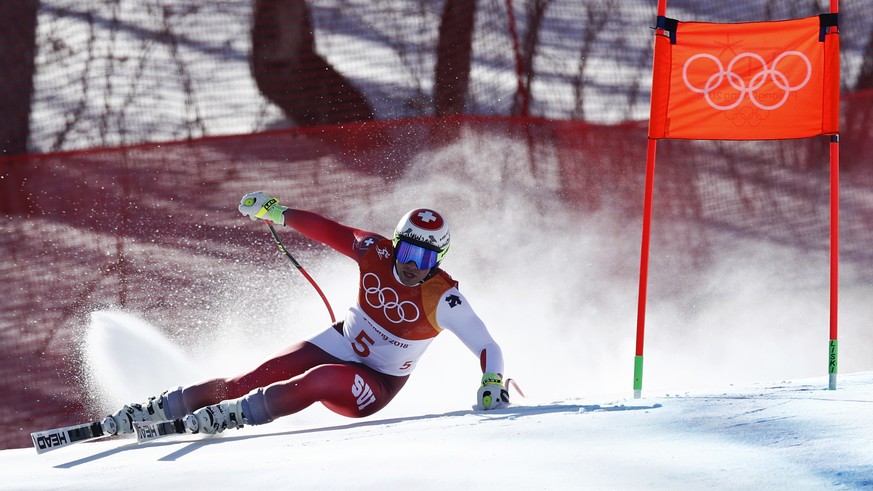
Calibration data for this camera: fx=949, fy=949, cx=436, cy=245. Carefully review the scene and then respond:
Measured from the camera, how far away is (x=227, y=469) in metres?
3.11

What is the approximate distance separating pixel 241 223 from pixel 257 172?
0.42 m

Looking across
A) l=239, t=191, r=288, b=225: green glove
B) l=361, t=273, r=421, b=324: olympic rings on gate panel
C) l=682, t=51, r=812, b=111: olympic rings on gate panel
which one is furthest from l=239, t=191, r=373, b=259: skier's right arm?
l=682, t=51, r=812, b=111: olympic rings on gate panel

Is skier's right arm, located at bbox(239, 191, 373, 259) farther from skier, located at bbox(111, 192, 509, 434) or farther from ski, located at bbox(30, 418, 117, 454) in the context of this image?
ski, located at bbox(30, 418, 117, 454)

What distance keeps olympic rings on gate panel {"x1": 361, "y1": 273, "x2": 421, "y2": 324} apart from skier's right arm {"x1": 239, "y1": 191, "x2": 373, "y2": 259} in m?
0.42

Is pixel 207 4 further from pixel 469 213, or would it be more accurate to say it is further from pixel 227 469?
pixel 227 469

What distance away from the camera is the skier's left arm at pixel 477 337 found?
4.25 m

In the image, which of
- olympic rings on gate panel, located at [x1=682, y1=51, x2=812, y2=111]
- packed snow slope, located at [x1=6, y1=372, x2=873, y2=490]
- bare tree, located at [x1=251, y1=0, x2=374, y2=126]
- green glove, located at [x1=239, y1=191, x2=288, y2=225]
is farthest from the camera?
bare tree, located at [x1=251, y1=0, x2=374, y2=126]

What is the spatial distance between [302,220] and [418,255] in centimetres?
96

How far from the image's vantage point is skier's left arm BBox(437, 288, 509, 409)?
4.25m

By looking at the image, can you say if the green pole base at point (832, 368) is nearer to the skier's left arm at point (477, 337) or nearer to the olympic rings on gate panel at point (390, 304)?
the skier's left arm at point (477, 337)

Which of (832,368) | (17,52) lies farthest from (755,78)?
(17,52)

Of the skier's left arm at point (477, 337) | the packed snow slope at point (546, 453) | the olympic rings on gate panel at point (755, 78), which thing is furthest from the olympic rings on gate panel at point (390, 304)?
the olympic rings on gate panel at point (755, 78)

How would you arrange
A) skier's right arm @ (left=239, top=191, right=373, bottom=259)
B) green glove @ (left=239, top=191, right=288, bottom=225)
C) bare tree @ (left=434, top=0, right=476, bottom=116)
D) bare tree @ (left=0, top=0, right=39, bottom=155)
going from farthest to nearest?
bare tree @ (left=434, top=0, right=476, bottom=116) < bare tree @ (left=0, top=0, right=39, bottom=155) < green glove @ (left=239, top=191, right=288, bottom=225) < skier's right arm @ (left=239, top=191, right=373, bottom=259)

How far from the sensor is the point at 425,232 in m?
4.53
